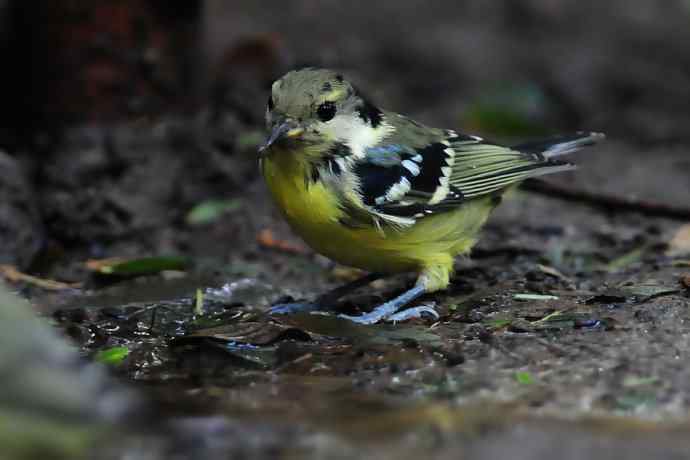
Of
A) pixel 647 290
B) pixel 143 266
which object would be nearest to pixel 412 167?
pixel 647 290

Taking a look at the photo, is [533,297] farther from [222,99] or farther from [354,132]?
[222,99]

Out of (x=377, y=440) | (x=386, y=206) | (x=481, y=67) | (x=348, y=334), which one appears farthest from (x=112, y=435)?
(x=481, y=67)

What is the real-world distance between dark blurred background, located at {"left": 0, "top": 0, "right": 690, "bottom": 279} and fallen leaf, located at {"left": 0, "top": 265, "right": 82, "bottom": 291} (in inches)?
9.0

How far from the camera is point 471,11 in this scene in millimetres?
9469

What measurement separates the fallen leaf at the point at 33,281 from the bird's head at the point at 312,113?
5.42 feet

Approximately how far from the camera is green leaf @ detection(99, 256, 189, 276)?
560cm

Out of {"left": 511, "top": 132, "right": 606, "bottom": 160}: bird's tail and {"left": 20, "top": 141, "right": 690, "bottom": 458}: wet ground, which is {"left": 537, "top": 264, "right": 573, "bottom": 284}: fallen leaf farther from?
{"left": 511, "top": 132, "right": 606, "bottom": 160}: bird's tail

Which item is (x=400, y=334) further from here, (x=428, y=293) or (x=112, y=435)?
(x=112, y=435)

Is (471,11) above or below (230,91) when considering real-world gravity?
above

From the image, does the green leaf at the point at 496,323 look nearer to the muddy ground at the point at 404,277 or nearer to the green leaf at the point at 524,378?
the muddy ground at the point at 404,277

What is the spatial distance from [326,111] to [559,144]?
1571 millimetres

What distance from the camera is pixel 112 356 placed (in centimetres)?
401

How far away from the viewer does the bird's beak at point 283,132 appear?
446 cm

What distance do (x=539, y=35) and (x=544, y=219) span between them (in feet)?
10.9
